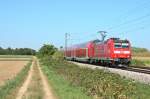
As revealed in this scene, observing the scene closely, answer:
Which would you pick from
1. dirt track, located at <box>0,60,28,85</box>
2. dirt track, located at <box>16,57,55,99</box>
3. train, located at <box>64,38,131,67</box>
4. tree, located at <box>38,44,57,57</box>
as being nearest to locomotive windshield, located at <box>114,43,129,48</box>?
train, located at <box>64,38,131,67</box>

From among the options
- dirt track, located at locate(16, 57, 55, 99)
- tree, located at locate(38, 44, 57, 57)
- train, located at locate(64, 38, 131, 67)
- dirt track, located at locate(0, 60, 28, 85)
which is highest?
tree, located at locate(38, 44, 57, 57)

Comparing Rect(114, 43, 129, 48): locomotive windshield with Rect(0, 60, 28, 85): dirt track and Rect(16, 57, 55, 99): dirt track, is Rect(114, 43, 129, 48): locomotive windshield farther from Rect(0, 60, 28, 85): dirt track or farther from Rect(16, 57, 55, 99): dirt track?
Rect(16, 57, 55, 99): dirt track

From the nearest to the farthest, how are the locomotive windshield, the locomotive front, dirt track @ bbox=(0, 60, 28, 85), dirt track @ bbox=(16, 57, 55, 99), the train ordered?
1. dirt track @ bbox=(16, 57, 55, 99)
2. dirt track @ bbox=(0, 60, 28, 85)
3. the locomotive front
4. the train
5. the locomotive windshield

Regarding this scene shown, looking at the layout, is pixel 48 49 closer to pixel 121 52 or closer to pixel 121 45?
pixel 121 45

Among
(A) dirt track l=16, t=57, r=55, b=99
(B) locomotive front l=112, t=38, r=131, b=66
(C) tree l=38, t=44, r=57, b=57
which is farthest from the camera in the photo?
(C) tree l=38, t=44, r=57, b=57

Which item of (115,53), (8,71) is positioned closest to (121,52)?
Answer: (115,53)

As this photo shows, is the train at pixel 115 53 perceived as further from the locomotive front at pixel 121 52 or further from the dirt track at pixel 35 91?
the dirt track at pixel 35 91

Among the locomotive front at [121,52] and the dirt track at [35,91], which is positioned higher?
the locomotive front at [121,52]

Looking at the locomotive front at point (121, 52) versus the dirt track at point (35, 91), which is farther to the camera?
the locomotive front at point (121, 52)

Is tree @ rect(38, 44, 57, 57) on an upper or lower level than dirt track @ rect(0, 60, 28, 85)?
upper

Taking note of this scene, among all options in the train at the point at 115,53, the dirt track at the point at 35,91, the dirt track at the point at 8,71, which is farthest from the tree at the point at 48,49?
the dirt track at the point at 35,91

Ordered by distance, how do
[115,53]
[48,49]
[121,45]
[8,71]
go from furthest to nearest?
1. [48,49]
2. [8,71]
3. [121,45]
4. [115,53]

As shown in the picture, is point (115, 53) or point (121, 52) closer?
point (115, 53)

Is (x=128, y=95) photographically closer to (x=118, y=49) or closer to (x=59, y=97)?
(x=59, y=97)
